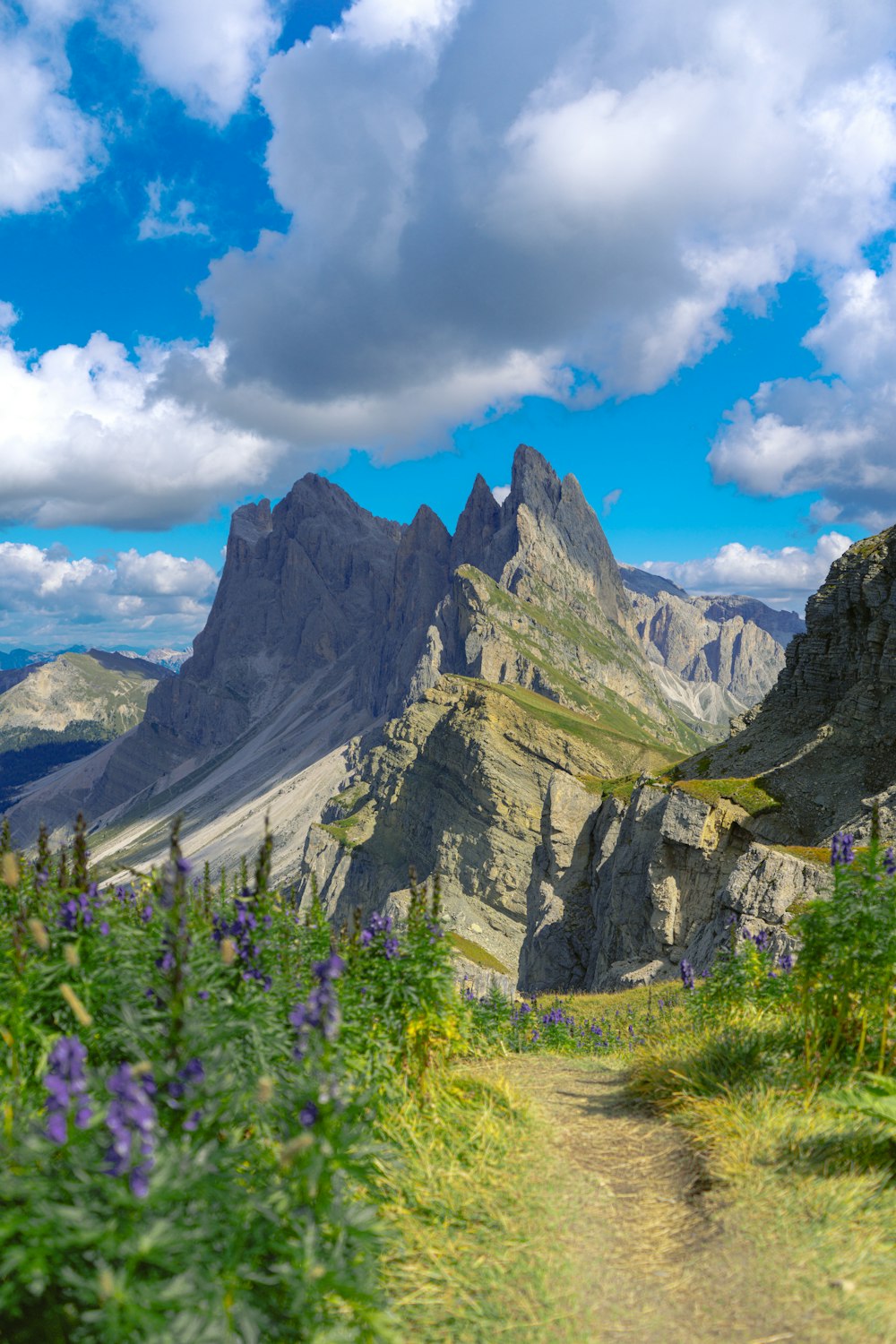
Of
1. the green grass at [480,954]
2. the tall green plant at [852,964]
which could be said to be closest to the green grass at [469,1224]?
the tall green plant at [852,964]

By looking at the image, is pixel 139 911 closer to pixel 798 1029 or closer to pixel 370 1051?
pixel 370 1051

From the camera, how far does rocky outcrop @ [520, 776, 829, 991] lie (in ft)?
94.2

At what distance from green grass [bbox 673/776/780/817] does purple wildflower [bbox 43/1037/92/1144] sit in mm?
42197

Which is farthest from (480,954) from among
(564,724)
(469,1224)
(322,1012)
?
(322,1012)

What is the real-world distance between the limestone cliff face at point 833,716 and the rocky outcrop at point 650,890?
13.9ft

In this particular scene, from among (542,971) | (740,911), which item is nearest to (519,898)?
(542,971)

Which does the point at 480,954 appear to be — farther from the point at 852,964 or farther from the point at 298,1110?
the point at 298,1110

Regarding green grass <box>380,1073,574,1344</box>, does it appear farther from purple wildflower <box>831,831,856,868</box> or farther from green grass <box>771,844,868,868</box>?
green grass <box>771,844,868,868</box>

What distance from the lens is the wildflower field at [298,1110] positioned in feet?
13.7

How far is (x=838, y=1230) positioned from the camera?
20.2 feet

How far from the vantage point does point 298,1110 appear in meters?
5.32

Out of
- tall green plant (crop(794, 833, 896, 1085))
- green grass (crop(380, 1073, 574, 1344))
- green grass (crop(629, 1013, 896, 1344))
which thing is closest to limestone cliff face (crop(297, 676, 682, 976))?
green grass (crop(629, 1013, 896, 1344))

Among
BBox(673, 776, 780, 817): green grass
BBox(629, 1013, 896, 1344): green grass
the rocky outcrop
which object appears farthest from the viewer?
BBox(673, 776, 780, 817): green grass

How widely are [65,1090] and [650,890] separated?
142ft
